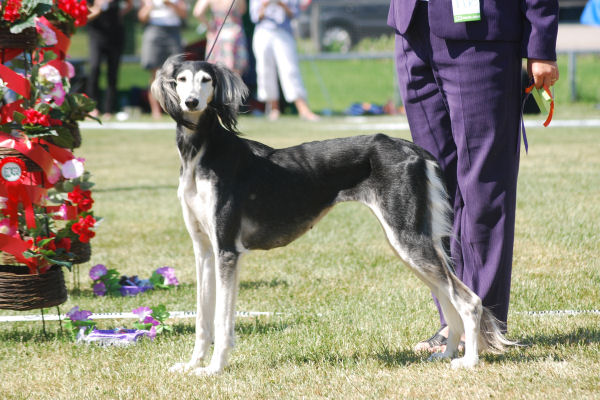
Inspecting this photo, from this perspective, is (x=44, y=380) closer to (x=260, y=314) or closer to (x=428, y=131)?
(x=260, y=314)

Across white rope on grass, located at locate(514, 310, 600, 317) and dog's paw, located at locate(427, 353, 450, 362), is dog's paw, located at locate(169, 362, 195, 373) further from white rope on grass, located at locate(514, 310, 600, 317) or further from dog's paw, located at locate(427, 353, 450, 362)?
white rope on grass, located at locate(514, 310, 600, 317)

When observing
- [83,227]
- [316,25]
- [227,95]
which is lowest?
[83,227]


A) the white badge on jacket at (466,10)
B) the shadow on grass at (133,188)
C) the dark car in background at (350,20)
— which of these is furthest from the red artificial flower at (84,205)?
the dark car in background at (350,20)

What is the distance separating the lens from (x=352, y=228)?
777 centimetres

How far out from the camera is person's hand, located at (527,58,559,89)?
13.3 feet

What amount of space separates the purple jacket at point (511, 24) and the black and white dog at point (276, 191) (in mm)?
628

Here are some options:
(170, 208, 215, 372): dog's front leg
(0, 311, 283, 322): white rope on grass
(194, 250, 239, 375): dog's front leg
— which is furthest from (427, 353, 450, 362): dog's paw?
(0, 311, 283, 322): white rope on grass

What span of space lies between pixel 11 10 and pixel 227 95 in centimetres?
145

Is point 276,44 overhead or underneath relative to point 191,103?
underneath

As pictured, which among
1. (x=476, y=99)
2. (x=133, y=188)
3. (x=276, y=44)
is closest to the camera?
(x=476, y=99)

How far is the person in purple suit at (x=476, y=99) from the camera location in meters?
4.03

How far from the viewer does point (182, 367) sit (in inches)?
165

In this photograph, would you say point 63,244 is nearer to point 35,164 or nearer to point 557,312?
point 35,164

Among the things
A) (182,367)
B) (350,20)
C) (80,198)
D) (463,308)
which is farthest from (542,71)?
(350,20)
